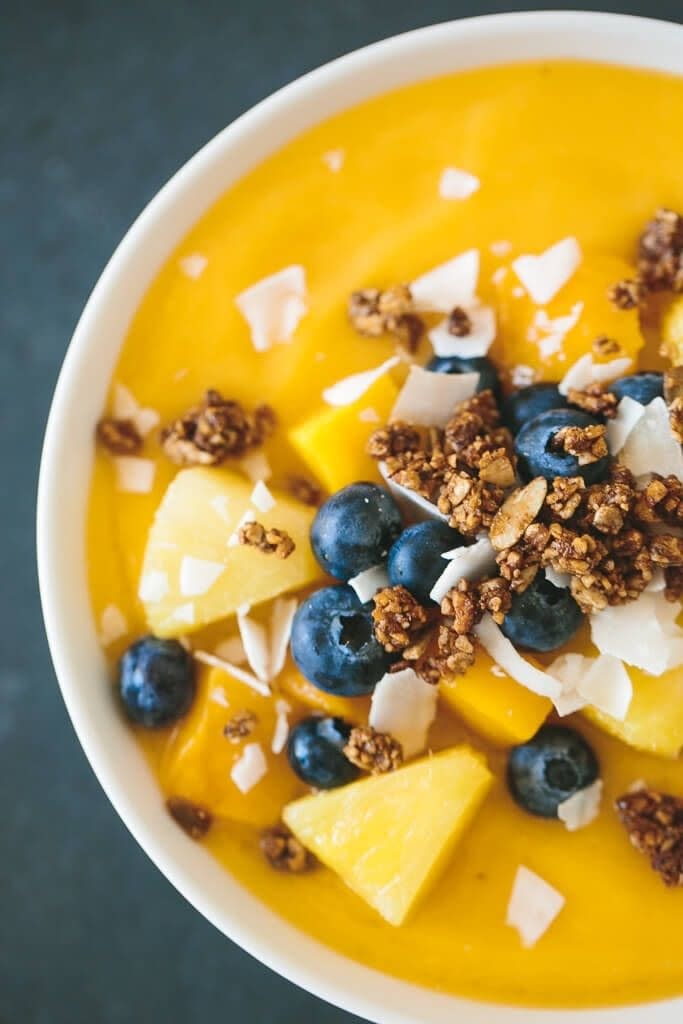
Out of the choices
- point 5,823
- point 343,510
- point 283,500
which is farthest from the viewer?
point 5,823

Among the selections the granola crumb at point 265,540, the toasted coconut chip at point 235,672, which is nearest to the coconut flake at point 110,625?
the toasted coconut chip at point 235,672

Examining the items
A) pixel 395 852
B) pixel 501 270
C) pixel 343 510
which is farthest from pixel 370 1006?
pixel 501 270

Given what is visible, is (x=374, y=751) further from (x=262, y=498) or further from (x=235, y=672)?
(x=262, y=498)

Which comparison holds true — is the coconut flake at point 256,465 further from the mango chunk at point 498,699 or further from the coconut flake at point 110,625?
the mango chunk at point 498,699

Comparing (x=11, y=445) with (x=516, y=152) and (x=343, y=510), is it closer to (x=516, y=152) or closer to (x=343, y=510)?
(x=343, y=510)

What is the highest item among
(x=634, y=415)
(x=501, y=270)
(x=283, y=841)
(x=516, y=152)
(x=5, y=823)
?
(x=516, y=152)

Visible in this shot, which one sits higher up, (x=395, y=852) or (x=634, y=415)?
(x=634, y=415)

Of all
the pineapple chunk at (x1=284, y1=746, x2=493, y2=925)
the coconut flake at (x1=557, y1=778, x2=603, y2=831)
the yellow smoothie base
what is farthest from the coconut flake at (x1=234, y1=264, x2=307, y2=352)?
the coconut flake at (x1=557, y1=778, x2=603, y2=831)

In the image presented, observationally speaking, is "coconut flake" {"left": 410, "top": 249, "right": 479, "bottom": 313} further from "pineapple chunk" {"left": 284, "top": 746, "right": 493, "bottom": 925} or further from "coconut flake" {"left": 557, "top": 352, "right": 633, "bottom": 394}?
"pineapple chunk" {"left": 284, "top": 746, "right": 493, "bottom": 925}
